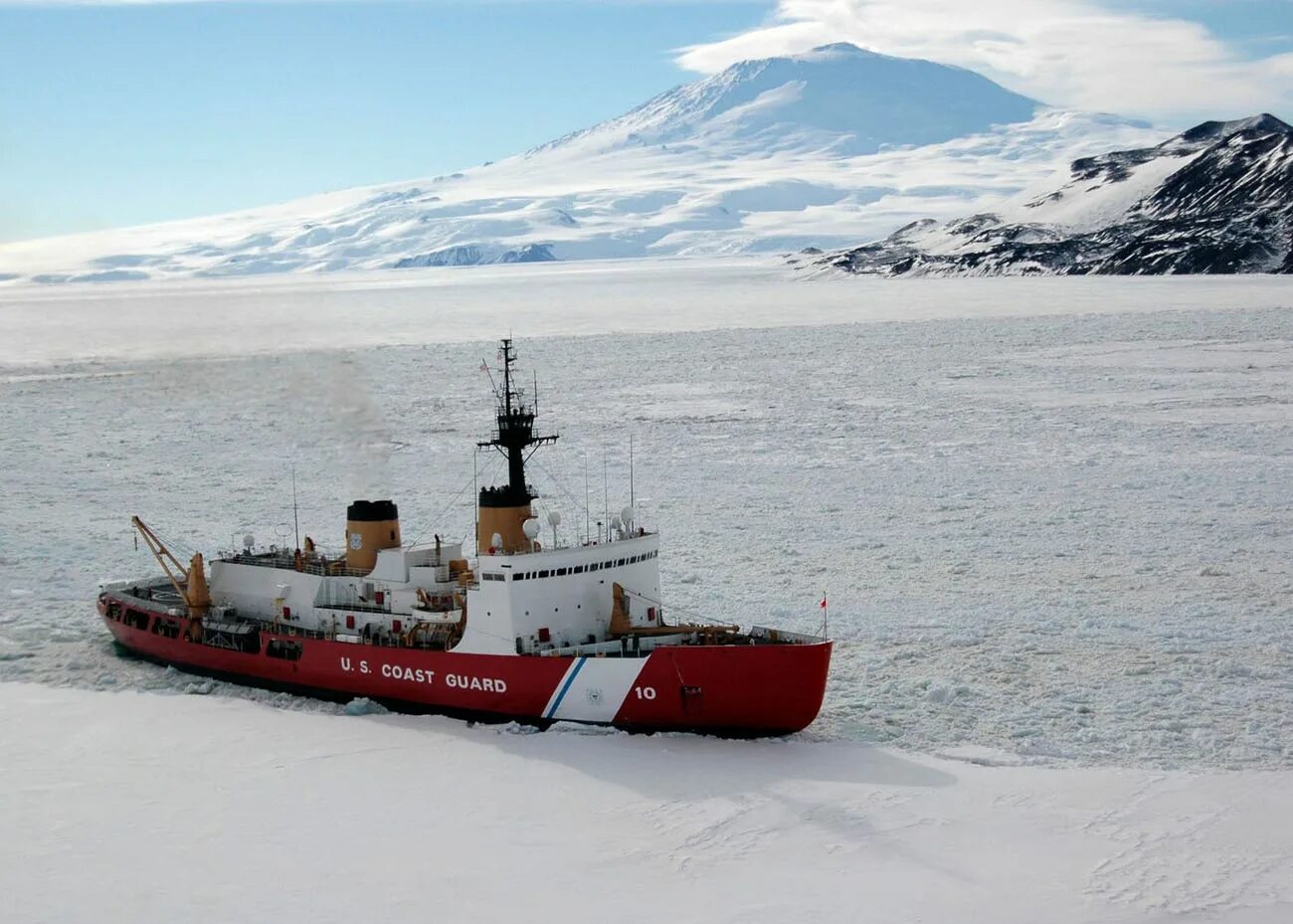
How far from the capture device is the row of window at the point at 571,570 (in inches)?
648

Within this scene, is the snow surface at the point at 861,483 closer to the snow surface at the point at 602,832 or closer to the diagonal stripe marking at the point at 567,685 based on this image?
the snow surface at the point at 602,832

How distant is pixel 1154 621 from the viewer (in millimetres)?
18969

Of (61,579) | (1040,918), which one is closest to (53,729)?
(61,579)

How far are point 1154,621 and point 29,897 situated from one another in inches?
549

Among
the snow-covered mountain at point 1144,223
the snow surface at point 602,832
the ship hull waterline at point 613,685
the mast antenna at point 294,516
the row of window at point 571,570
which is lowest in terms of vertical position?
the snow surface at point 602,832

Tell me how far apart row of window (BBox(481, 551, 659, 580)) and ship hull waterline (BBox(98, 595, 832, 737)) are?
943 mm

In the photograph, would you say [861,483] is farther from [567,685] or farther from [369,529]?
[567,685]

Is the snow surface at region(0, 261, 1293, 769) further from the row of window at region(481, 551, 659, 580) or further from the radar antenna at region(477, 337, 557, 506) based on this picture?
the radar antenna at region(477, 337, 557, 506)

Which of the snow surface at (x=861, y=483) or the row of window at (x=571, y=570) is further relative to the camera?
the snow surface at (x=861, y=483)

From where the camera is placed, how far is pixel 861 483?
29203 mm

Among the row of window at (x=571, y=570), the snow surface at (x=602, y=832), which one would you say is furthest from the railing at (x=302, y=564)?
the snow surface at (x=602, y=832)

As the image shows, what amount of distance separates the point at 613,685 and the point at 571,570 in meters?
1.70

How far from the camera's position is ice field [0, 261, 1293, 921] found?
12.3 metres

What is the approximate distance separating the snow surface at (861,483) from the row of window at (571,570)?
9.19ft
